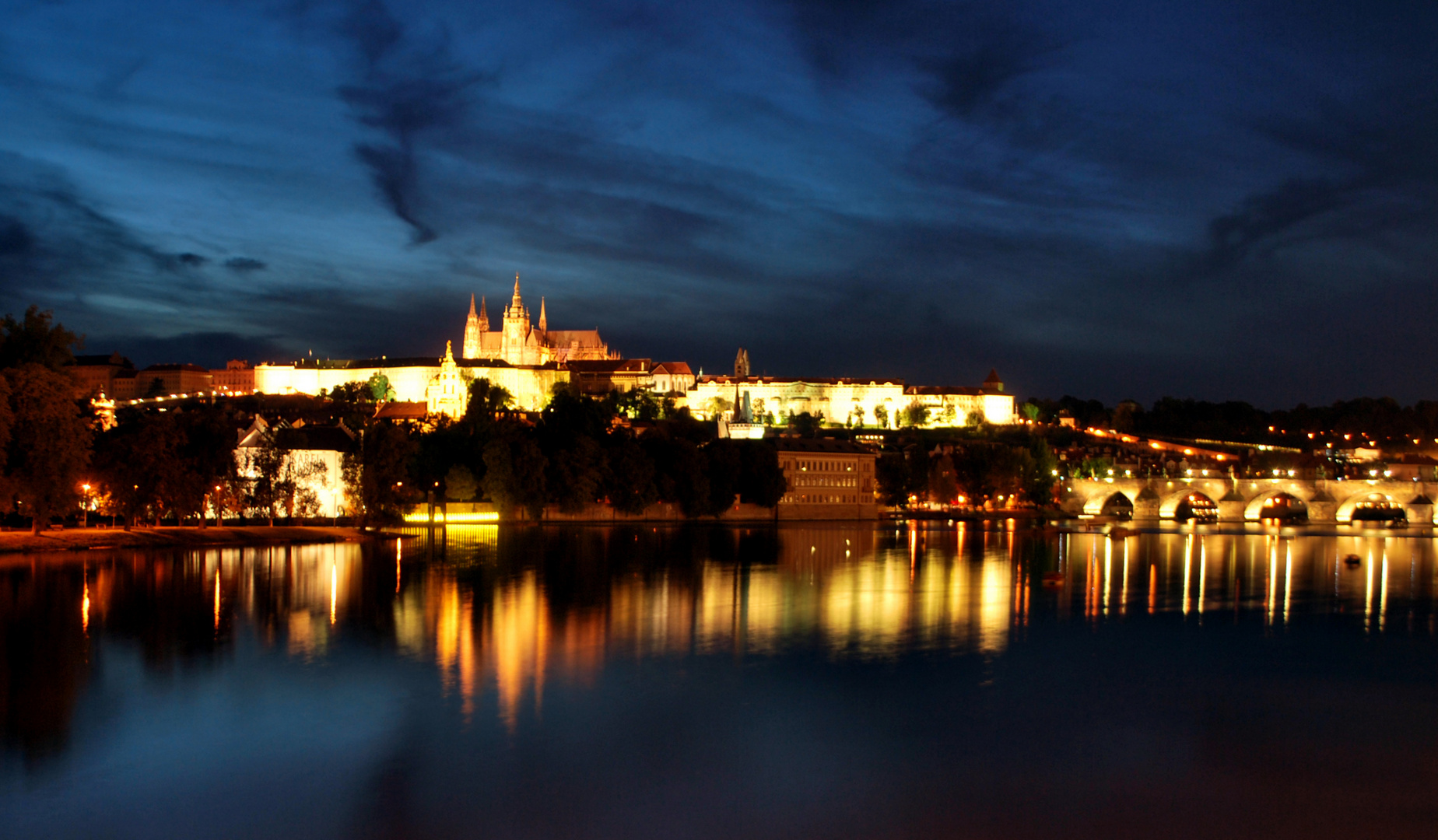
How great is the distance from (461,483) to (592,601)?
24236 millimetres

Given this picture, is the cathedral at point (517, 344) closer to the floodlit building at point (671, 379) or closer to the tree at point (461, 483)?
the floodlit building at point (671, 379)

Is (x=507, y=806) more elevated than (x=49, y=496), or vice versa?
(x=49, y=496)

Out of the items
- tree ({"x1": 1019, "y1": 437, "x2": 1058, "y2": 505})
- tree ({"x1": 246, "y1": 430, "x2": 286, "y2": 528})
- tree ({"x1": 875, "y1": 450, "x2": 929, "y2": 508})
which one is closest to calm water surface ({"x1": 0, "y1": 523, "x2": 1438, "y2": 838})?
tree ({"x1": 246, "y1": 430, "x2": 286, "y2": 528})

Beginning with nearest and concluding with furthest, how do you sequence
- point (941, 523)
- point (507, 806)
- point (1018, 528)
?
point (507, 806), point (1018, 528), point (941, 523)

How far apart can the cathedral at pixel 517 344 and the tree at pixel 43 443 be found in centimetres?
10110

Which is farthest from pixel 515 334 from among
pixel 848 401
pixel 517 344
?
pixel 848 401

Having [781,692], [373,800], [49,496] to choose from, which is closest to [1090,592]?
[781,692]

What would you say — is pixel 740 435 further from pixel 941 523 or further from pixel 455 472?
pixel 455 472

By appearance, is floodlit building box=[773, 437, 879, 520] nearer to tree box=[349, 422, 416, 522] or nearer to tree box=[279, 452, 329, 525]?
tree box=[349, 422, 416, 522]

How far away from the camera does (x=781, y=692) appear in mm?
17578

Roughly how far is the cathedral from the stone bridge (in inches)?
2813

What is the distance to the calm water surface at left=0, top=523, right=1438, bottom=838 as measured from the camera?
12.1m

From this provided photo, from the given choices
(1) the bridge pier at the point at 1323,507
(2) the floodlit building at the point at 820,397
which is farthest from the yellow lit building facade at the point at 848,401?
(1) the bridge pier at the point at 1323,507

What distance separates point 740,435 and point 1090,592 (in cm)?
4883
